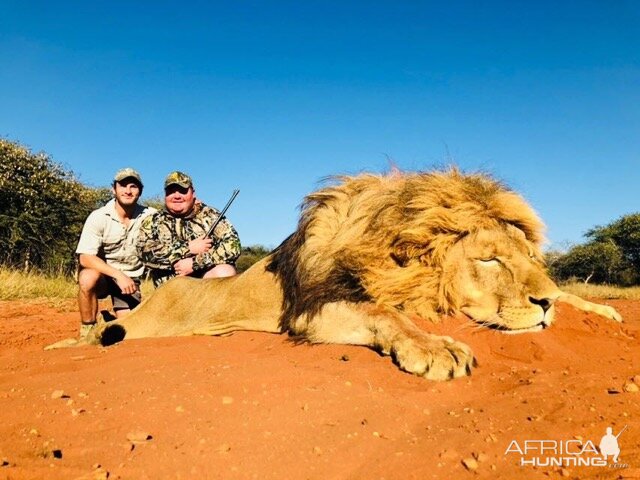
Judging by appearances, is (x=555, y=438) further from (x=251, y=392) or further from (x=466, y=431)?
(x=251, y=392)

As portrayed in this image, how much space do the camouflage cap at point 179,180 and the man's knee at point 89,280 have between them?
119 centimetres

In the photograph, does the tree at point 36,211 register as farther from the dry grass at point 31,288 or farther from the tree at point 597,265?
the tree at point 597,265

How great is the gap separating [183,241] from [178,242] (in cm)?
8

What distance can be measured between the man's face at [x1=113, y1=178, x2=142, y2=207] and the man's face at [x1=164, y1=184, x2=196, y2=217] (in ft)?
1.73

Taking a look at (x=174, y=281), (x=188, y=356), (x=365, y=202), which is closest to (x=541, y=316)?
(x=365, y=202)

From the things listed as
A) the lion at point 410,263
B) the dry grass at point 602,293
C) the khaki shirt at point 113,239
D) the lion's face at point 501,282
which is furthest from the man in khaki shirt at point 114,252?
the dry grass at point 602,293

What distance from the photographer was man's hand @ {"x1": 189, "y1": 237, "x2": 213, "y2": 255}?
5438 millimetres

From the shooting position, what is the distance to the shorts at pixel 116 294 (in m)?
5.79

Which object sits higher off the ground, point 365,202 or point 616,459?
point 365,202

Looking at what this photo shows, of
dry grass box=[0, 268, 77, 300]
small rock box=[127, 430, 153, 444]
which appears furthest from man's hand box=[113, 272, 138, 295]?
dry grass box=[0, 268, 77, 300]

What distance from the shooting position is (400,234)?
11.4 feet

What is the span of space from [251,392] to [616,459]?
142cm

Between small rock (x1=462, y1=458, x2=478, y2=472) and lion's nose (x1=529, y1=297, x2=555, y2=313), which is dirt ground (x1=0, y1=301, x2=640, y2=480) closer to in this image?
small rock (x1=462, y1=458, x2=478, y2=472)

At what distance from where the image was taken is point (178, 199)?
18.6 ft
